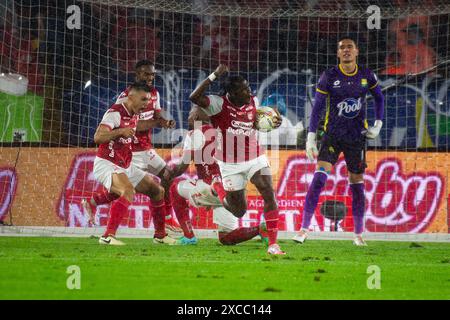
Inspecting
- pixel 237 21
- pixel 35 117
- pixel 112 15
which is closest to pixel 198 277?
pixel 35 117

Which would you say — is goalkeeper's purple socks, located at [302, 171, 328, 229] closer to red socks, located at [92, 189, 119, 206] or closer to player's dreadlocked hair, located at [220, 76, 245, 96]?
player's dreadlocked hair, located at [220, 76, 245, 96]

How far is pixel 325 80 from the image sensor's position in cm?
1079

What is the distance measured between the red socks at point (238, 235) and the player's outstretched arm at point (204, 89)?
1.72 meters

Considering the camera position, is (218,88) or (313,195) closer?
(313,195)

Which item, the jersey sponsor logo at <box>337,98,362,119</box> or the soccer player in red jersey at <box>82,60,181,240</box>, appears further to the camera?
the soccer player in red jersey at <box>82,60,181,240</box>

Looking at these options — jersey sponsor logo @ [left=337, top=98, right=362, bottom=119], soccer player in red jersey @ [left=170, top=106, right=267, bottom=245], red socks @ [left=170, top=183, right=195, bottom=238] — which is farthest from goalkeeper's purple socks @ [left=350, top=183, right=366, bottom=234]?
red socks @ [left=170, top=183, right=195, bottom=238]

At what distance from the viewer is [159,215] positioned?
10.7 meters

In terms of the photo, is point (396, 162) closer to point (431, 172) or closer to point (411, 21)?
point (431, 172)

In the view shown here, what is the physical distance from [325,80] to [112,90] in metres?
8.17

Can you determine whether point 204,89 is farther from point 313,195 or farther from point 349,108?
point 349,108

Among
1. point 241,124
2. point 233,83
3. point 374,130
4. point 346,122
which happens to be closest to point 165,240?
point 241,124

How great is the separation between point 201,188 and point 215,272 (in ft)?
11.6

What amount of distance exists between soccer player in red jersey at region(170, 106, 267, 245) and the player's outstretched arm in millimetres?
1536

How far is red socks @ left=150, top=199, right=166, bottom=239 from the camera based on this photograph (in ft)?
34.7
